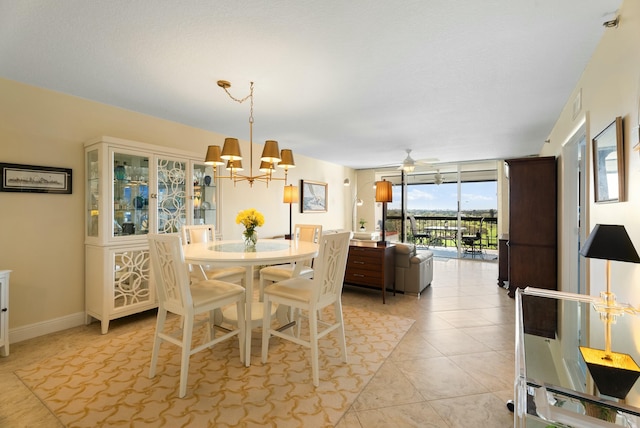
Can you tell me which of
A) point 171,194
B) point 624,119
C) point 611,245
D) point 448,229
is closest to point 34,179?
point 171,194

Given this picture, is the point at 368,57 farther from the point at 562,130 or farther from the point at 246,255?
the point at 562,130

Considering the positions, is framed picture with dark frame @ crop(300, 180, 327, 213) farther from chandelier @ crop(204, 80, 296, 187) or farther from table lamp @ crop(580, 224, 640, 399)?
table lamp @ crop(580, 224, 640, 399)

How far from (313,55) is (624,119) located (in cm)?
192

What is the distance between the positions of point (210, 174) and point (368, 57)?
2690 millimetres

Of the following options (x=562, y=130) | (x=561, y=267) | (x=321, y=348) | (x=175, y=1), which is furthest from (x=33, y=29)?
(x=561, y=267)

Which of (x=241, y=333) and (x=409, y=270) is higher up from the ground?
(x=409, y=270)

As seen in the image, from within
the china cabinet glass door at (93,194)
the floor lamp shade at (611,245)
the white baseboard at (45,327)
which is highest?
the china cabinet glass door at (93,194)

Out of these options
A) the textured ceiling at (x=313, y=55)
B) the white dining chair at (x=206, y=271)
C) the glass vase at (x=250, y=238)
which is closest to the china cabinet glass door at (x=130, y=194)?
the white dining chair at (x=206, y=271)

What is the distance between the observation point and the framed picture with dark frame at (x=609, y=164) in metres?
1.55

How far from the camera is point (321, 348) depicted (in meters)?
2.57

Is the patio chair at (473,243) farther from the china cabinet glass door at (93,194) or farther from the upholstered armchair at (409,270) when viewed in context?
the china cabinet glass door at (93,194)

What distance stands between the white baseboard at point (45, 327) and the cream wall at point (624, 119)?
4.14m

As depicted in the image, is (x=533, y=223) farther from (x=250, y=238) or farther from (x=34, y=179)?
(x=34, y=179)

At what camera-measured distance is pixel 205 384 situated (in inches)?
79.3
